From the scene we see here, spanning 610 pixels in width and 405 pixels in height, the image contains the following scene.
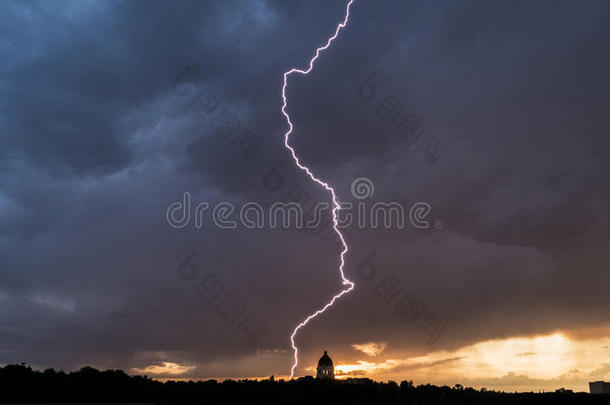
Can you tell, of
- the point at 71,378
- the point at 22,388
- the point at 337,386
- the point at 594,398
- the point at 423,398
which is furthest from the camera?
the point at 594,398

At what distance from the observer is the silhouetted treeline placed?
2103 centimetres

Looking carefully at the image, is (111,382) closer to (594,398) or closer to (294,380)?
(294,380)

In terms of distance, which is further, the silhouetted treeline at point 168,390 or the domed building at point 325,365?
the domed building at point 325,365

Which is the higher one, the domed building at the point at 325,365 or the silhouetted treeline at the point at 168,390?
the domed building at the point at 325,365

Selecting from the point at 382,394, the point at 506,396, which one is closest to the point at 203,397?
Result: the point at 382,394

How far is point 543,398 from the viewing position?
61906 millimetres

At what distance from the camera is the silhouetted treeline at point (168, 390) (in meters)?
21.0

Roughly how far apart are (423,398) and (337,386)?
5126 millimetres

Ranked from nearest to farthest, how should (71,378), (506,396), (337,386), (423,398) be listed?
1. (71,378)
2. (337,386)
3. (423,398)
4. (506,396)

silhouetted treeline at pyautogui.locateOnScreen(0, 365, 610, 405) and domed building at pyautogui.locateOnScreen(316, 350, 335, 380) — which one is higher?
domed building at pyautogui.locateOnScreen(316, 350, 335, 380)

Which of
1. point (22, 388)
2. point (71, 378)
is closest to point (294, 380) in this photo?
point (71, 378)

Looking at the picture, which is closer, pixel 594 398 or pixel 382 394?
pixel 382 394

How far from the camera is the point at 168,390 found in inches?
863

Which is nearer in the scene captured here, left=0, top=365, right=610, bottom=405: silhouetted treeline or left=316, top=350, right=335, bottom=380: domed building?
left=0, top=365, right=610, bottom=405: silhouetted treeline
